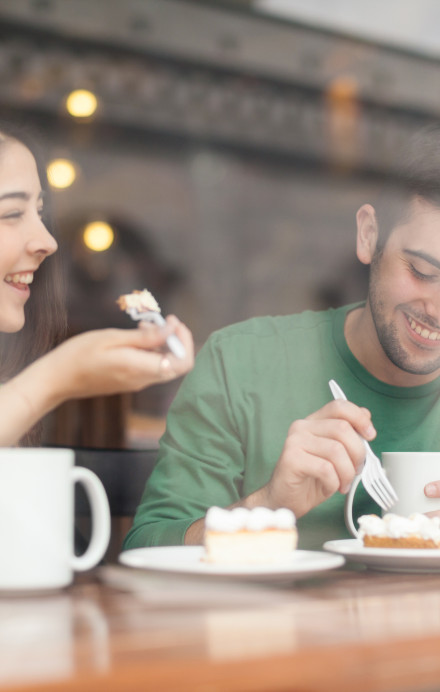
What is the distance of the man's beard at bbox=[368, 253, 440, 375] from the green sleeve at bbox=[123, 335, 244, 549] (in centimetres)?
30

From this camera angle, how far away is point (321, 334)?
1470mm

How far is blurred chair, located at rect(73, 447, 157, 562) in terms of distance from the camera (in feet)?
4.33

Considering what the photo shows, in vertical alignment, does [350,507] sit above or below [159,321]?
below

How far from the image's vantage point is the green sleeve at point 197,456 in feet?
4.28

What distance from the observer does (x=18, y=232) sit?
3.86 ft

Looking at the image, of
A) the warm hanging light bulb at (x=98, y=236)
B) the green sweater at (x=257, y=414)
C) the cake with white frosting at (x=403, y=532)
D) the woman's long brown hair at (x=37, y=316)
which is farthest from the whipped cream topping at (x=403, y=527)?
the warm hanging light bulb at (x=98, y=236)

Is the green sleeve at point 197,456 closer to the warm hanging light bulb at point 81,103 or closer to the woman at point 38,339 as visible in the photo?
the woman at point 38,339

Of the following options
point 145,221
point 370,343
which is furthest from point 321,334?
point 145,221

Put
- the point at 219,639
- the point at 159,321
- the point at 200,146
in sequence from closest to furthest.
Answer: the point at 219,639, the point at 159,321, the point at 200,146

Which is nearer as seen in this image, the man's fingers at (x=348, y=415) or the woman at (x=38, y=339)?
the woman at (x=38, y=339)

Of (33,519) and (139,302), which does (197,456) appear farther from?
(33,519)

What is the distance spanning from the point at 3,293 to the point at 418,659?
2.65 ft

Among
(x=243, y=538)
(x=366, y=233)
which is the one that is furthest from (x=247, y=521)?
(x=366, y=233)

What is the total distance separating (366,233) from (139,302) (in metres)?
0.51
